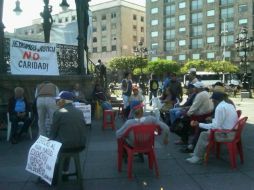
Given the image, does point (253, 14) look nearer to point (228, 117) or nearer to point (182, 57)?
point (182, 57)

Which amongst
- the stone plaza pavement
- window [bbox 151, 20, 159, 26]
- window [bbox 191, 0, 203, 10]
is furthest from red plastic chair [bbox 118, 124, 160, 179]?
window [bbox 151, 20, 159, 26]

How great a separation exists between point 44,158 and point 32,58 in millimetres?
7951

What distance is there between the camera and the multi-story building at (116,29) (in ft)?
346

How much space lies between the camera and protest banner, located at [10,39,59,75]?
13.2m

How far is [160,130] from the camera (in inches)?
286

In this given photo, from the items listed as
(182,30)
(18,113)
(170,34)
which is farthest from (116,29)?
(18,113)

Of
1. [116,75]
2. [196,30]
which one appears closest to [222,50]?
[196,30]

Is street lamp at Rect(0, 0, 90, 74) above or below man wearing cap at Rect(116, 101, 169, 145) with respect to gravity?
above

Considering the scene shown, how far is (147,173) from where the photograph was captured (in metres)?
7.16

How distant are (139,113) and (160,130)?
46cm

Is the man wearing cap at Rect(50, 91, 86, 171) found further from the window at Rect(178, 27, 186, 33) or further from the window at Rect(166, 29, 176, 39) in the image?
the window at Rect(166, 29, 176, 39)

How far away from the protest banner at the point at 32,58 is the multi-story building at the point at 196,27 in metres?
66.1

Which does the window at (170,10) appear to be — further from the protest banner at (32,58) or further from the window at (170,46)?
→ the protest banner at (32,58)

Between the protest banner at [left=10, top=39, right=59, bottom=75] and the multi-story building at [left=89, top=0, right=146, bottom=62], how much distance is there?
9029cm
